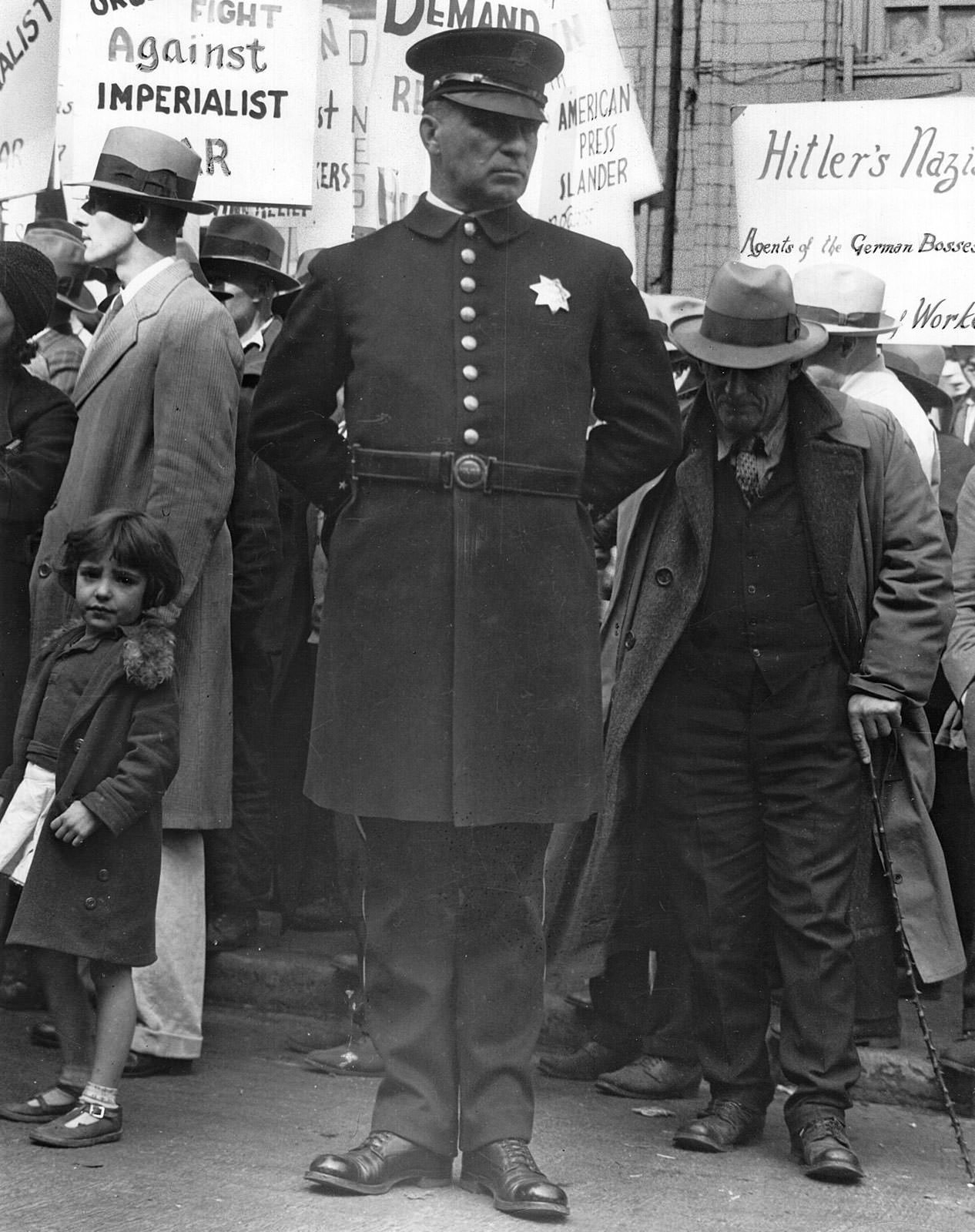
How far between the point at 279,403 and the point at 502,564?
1.98ft

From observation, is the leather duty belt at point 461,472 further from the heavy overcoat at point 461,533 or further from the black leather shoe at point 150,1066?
the black leather shoe at point 150,1066

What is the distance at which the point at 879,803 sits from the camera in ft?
15.5

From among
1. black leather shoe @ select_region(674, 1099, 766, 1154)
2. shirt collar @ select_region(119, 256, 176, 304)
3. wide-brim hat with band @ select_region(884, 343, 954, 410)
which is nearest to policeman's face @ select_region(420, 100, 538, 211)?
Answer: shirt collar @ select_region(119, 256, 176, 304)

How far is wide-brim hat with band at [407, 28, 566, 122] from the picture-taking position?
4.10 m

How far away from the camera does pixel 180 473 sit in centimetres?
495

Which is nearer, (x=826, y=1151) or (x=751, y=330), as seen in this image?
(x=826, y=1151)

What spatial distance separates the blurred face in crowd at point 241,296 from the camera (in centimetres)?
675

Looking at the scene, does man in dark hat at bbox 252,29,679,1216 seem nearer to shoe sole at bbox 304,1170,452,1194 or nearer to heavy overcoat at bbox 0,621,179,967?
shoe sole at bbox 304,1170,452,1194

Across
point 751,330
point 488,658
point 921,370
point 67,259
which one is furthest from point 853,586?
point 67,259

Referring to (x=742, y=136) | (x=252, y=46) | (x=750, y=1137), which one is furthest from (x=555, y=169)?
(x=750, y=1137)

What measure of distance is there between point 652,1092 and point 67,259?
13.3 feet

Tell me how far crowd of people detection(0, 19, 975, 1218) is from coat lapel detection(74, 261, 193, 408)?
1 centimetres

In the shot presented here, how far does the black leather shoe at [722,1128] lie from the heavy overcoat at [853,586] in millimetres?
535

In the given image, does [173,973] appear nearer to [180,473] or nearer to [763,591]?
[180,473]
